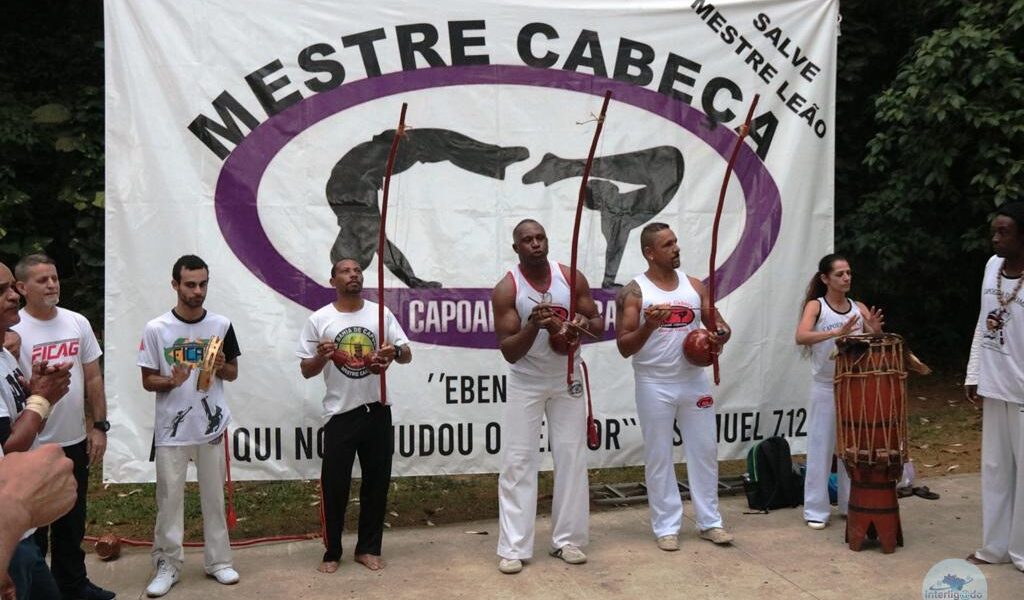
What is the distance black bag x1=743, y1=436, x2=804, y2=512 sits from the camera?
6.45 metres

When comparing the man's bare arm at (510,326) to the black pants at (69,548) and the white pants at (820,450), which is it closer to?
the white pants at (820,450)

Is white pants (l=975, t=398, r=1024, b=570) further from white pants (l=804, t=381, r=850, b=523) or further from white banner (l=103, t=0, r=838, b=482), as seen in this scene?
white banner (l=103, t=0, r=838, b=482)

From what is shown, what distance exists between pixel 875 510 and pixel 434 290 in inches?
114

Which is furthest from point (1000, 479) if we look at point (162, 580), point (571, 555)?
point (162, 580)

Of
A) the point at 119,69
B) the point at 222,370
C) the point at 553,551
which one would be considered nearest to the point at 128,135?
the point at 119,69

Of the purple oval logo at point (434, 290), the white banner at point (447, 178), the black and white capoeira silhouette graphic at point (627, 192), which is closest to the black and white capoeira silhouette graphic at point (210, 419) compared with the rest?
the white banner at point (447, 178)

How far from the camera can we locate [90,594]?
4.90 meters

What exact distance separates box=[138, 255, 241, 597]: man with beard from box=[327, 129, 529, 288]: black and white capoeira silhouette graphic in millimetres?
1336

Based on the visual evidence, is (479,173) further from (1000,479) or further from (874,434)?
(1000,479)

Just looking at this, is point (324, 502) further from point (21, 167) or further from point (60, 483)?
point (21, 167)

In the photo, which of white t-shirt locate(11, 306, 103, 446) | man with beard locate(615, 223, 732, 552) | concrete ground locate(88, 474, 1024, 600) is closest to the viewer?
white t-shirt locate(11, 306, 103, 446)

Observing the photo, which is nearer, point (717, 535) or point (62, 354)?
point (62, 354)

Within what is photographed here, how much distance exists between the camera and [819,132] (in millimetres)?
6934

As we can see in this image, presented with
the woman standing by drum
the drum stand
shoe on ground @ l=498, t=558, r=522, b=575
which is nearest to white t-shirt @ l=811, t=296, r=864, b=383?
the woman standing by drum
